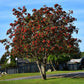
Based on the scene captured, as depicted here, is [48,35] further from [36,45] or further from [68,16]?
[68,16]

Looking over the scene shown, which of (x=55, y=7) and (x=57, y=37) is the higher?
(x=55, y=7)

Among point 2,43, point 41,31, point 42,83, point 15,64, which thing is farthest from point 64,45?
point 15,64

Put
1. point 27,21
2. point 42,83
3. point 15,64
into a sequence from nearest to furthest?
1. point 42,83
2. point 27,21
3. point 15,64

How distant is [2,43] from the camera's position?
29812 millimetres

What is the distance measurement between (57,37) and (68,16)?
3.14 metres

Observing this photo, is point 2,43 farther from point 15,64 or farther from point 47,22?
point 15,64

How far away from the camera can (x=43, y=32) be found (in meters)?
26.7

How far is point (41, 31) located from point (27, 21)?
2.43 metres

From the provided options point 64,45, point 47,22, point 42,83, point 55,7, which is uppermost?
point 55,7

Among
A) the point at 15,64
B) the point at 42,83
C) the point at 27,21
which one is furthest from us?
the point at 15,64

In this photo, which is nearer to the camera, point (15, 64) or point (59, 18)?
point (59, 18)

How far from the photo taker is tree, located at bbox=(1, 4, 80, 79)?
26.7 meters

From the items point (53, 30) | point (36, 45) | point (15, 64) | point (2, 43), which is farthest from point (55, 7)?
point (15, 64)

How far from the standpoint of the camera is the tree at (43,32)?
2670cm
